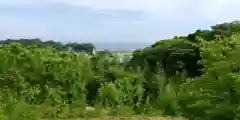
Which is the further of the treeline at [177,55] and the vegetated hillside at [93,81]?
the treeline at [177,55]

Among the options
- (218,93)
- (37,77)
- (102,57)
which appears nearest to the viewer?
(218,93)

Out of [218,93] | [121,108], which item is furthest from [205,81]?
[121,108]

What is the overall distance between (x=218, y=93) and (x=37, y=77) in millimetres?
8181

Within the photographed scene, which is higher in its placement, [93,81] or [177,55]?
[177,55]

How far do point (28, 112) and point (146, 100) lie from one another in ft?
13.1

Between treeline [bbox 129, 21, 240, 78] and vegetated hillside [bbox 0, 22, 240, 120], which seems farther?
treeline [bbox 129, 21, 240, 78]

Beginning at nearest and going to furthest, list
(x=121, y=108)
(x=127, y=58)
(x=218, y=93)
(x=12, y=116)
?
1. (x=218, y=93)
2. (x=12, y=116)
3. (x=121, y=108)
4. (x=127, y=58)

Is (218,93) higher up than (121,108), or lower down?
higher up

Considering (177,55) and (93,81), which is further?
(177,55)

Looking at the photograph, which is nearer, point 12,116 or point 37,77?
point 12,116

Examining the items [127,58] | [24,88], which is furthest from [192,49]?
[24,88]

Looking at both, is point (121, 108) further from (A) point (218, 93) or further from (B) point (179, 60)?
(A) point (218, 93)

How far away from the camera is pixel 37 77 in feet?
45.7

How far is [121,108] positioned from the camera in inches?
503
